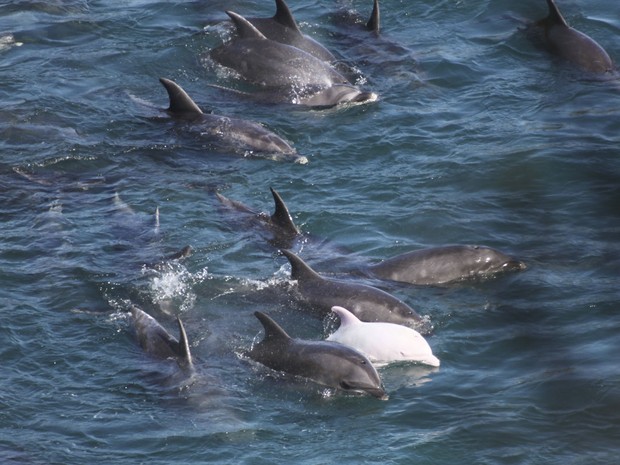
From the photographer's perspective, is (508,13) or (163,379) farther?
(508,13)

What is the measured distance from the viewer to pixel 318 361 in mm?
11688

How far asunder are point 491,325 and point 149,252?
13.5 feet

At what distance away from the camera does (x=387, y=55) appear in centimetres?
1991

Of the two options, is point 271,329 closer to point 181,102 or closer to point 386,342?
point 386,342

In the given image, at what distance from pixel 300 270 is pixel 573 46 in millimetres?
8284

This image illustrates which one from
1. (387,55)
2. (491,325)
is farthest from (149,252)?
(387,55)

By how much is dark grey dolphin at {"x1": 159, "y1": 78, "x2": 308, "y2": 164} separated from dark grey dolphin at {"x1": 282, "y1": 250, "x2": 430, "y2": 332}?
146 inches

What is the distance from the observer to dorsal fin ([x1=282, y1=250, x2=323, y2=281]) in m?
13.2

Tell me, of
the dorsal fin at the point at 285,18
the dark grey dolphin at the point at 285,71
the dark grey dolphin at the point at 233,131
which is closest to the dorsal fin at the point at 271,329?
the dark grey dolphin at the point at 233,131

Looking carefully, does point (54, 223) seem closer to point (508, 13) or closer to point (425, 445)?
point (425, 445)

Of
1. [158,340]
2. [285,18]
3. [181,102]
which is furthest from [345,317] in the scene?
[285,18]

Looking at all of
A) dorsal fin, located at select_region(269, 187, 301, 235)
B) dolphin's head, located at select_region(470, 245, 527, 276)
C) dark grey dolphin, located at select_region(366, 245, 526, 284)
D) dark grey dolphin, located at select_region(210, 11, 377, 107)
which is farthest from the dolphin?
dark grey dolphin, located at select_region(210, 11, 377, 107)

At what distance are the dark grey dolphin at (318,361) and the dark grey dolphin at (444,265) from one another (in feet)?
6.97

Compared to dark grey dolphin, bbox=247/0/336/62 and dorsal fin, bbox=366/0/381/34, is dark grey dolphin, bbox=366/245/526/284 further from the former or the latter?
dorsal fin, bbox=366/0/381/34
